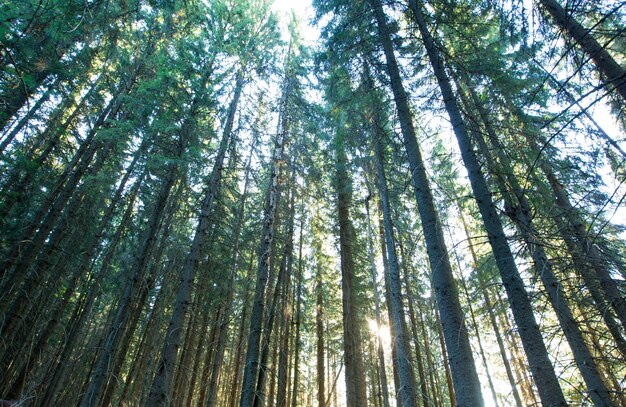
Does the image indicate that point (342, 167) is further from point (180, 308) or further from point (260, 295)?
point (180, 308)

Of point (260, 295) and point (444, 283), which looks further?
point (260, 295)

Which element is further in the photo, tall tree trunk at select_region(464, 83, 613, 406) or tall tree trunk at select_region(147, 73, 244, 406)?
tall tree trunk at select_region(147, 73, 244, 406)

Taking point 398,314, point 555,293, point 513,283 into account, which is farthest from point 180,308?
point 555,293

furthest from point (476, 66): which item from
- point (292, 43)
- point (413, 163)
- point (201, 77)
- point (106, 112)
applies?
point (106, 112)

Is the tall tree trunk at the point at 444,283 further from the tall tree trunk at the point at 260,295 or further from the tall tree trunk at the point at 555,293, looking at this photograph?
the tall tree trunk at the point at 260,295

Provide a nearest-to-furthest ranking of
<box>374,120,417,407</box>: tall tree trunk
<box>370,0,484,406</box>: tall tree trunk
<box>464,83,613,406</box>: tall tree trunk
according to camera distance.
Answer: <box>464,83,613,406</box>: tall tree trunk
<box>370,0,484,406</box>: tall tree trunk
<box>374,120,417,407</box>: tall tree trunk

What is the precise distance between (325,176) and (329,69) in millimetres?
6125

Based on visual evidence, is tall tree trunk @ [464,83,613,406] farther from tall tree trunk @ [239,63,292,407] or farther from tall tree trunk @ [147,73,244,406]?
tall tree trunk @ [147,73,244,406]

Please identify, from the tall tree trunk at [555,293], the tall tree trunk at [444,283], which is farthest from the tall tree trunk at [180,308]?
the tall tree trunk at [555,293]

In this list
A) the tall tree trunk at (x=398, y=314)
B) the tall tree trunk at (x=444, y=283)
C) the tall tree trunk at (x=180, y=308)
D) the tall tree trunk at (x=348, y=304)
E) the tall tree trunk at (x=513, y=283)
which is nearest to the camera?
the tall tree trunk at (x=513, y=283)

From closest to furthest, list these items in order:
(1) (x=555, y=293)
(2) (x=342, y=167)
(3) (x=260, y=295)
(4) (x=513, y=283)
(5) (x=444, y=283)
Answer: (4) (x=513, y=283) → (1) (x=555, y=293) → (5) (x=444, y=283) → (3) (x=260, y=295) → (2) (x=342, y=167)

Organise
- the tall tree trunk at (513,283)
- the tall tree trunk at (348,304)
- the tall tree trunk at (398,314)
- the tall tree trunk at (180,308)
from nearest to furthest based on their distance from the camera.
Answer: the tall tree trunk at (513,283) → the tall tree trunk at (180,308) → the tall tree trunk at (398,314) → the tall tree trunk at (348,304)

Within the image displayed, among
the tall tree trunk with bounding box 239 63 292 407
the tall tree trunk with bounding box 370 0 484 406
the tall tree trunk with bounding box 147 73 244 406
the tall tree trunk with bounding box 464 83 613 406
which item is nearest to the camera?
the tall tree trunk with bounding box 464 83 613 406

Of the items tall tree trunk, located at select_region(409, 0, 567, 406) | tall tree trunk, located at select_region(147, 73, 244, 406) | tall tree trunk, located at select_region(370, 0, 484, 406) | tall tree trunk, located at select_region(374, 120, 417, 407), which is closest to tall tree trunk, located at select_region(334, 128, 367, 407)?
tall tree trunk, located at select_region(374, 120, 417, 407)
